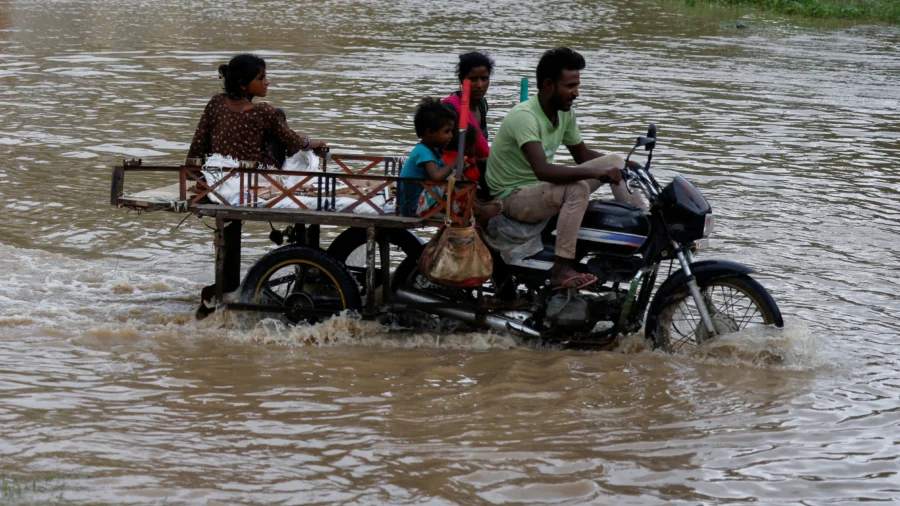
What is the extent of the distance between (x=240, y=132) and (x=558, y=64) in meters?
1.91

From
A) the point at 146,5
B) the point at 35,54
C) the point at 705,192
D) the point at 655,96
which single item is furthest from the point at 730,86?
the point at 146,5

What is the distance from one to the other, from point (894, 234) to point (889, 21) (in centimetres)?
2378

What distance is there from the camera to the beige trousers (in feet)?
19.6

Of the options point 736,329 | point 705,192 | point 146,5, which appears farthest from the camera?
point 146,5

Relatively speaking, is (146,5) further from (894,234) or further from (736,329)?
(736,329)

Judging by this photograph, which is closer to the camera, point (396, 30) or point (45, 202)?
point (45, 202)

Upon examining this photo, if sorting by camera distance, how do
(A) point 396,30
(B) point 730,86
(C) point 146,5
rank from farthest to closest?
(C) point 146,5, (A) point 396,30, (B) point 730,86

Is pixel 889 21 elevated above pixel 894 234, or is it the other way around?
pixel 889 21

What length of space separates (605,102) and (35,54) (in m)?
9.94

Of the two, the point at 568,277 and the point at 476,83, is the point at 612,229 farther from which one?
the point at 476,83

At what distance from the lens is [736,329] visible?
20.0 ft

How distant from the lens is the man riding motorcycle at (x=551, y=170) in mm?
5996

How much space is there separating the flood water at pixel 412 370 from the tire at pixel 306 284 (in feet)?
0.49

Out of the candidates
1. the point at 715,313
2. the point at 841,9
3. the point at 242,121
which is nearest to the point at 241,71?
the point at 242,121
